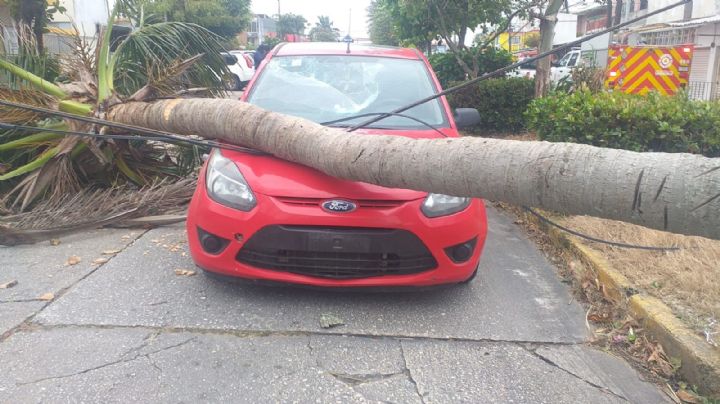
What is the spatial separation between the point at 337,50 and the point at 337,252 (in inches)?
100

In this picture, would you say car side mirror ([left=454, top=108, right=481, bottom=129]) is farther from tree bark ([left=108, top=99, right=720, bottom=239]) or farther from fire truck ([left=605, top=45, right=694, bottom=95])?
fire truck ([left=605, top=45, right=694, bottom=95])

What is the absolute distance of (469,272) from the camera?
373 centimetres

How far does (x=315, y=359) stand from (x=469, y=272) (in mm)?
1197

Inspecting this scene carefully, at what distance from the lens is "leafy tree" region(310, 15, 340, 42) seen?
292 feet

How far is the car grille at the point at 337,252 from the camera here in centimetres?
338

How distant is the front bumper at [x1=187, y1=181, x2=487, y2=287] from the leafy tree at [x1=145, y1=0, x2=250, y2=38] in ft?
88.0

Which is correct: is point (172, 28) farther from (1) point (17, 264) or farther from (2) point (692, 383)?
(2) point (692, 383)

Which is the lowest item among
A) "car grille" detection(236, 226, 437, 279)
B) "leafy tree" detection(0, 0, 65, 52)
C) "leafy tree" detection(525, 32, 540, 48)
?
"car grille" detection(236, 226, 437, 279)

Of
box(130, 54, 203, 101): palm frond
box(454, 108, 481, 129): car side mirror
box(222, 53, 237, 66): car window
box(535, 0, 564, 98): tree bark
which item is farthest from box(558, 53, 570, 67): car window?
box(130, 54, 203, 101): palm frond

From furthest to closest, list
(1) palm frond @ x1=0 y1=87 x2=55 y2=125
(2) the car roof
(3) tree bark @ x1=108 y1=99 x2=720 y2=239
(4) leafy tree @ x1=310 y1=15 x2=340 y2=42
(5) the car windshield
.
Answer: (4) leafy tree @ x1=310 y1=15 x2=340 y2=42 → (2) the car roof → (1) palm frond @ x1=0 y1=87 x2=55 y2=125 → (5) the car windshield → (3) tree bark @ x1=108 y1=99 x2=720 y2=239

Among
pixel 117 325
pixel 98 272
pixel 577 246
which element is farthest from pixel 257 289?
pixel 577 246

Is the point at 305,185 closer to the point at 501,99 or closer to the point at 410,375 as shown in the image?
the point at 410,375

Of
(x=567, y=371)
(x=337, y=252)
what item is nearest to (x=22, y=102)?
(x=337, y=252)

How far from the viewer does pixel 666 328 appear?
326cm
